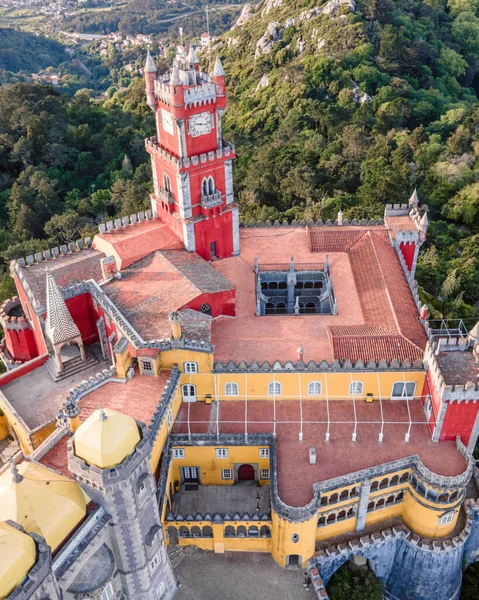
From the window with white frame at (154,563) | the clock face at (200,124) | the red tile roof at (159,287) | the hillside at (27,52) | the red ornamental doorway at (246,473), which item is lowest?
the red ornamental doorway at (246,473)

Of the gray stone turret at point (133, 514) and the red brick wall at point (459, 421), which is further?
the red brick wall at point (459, 421)

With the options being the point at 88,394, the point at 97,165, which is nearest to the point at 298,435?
the point at 88,394

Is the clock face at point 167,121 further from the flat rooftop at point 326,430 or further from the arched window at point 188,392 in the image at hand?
the flat rooftop at point 326,430

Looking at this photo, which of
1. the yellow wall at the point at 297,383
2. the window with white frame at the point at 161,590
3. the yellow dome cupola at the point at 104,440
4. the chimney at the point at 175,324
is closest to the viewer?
the yellow dome cupola at the point at 104,440

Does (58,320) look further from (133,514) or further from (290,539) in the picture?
(290,539)

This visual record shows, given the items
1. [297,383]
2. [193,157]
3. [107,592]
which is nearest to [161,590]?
[107,592]

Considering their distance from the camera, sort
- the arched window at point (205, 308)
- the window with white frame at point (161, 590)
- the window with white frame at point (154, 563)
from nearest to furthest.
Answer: the window with white frame at point (154, 563)
the window with white frame at point (161, 590)
the arched window at point (205, 308)

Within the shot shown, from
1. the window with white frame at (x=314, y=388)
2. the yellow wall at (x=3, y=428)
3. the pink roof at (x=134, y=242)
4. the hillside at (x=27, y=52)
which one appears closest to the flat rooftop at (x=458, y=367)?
the window with white frame at (x=314, y=388)

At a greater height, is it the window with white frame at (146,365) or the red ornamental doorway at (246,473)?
the window with white frame at (146,365)
